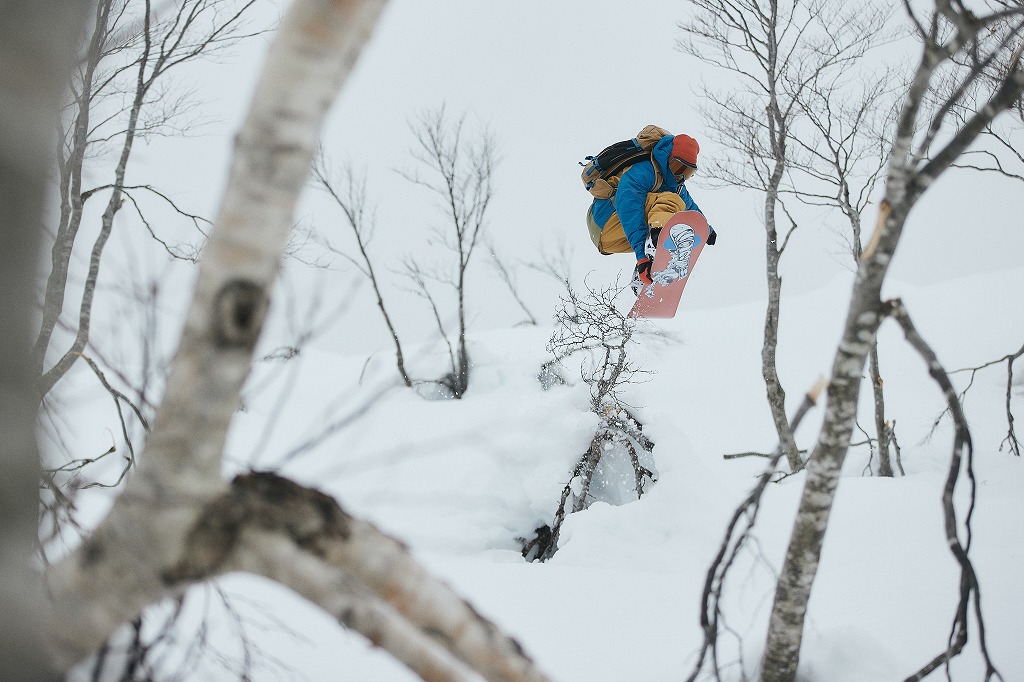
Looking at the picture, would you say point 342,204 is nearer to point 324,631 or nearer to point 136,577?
point 324,631

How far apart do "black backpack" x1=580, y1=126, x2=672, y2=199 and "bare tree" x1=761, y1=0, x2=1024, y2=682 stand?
3502 mm

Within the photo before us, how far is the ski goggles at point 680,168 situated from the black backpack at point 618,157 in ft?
0.59

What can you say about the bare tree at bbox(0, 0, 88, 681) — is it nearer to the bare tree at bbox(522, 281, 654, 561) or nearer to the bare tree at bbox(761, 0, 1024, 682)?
the bare tree at bbox(761, 0, 1024, 682)

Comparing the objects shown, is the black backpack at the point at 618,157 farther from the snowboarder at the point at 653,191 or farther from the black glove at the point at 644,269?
the black glove at the point at 644,269

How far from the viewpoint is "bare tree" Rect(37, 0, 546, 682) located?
0.92 metres

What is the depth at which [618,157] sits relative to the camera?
5.51 meters

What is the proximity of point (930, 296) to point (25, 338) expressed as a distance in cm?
2078

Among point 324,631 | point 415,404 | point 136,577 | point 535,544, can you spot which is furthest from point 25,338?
point 415,404

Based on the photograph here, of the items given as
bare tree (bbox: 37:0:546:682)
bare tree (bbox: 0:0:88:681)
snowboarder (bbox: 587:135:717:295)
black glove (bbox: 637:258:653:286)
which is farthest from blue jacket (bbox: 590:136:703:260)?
bare tree (bbox: 0:0:88:681)

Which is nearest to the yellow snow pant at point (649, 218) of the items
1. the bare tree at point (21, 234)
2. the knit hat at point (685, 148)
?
the knit hat at point (685, 148)

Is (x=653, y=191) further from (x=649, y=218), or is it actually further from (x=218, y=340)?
(x=218, y=340)

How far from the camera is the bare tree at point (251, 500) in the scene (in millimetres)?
917

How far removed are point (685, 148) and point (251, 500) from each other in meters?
5.03

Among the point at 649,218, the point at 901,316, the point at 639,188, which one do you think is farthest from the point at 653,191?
the point at 901,316
